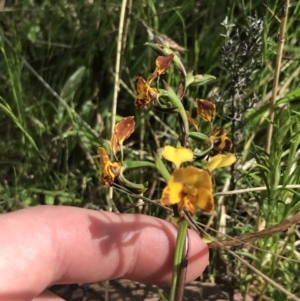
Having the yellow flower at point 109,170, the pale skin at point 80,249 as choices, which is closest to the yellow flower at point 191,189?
the yellow flower at point 109,170

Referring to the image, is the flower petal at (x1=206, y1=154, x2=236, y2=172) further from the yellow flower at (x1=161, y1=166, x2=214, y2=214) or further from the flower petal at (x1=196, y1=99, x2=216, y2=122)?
the flower petal at (x1=196, y1=99, x2=216, y2=122)

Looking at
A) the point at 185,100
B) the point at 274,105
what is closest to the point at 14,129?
the point at 185,100

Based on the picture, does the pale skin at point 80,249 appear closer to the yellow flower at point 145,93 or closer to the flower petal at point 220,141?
the flower petal at point 220,141

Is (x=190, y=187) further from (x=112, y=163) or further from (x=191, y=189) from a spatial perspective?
(x=112, y=163)

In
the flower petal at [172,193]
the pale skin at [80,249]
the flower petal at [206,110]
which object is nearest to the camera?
the flower petal at [172,193]

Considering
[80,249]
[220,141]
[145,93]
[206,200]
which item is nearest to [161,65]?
[145,93]
